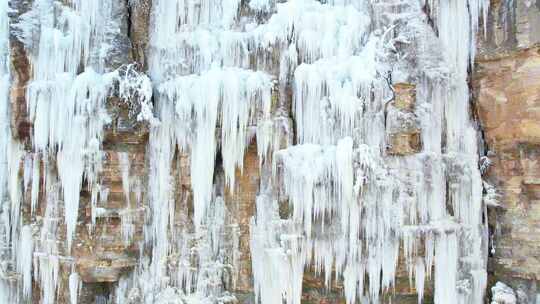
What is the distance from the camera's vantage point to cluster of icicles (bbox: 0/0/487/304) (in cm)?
722

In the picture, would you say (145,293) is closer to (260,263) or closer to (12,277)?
(260,263)

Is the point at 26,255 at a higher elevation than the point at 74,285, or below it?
higher

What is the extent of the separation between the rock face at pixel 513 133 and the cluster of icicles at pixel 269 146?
29 centimetres

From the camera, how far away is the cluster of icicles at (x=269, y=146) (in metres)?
7.22

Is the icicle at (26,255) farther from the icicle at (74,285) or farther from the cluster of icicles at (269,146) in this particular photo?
the icicle at (74,285)

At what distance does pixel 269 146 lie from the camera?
7.71m

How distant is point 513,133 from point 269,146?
339cm

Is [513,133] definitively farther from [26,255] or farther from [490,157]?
[26,255]

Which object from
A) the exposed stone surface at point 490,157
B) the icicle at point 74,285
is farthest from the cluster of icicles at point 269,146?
the exposed stone surface at point 490,157

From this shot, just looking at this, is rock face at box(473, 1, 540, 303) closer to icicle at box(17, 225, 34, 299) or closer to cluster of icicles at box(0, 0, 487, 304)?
cluster of icicles at box(0, 0, 487, 304)

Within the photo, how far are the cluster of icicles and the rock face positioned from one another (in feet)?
0.96

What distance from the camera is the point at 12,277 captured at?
8977 mm

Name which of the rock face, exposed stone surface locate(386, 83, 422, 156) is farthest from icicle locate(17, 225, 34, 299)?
the rock face

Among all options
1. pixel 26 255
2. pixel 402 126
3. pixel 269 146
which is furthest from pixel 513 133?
pixel 26 255
